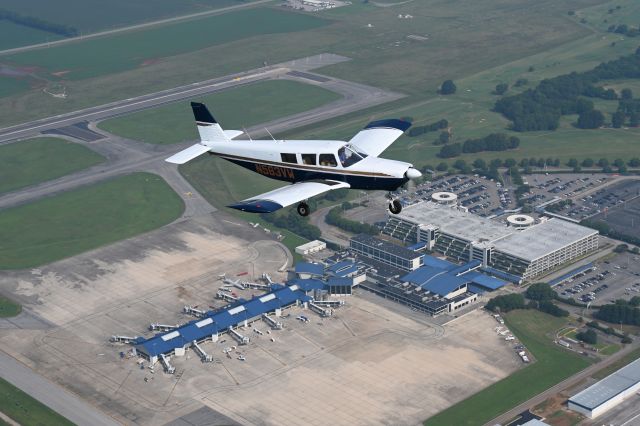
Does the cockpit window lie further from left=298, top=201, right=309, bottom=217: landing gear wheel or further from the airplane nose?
the airplane nose

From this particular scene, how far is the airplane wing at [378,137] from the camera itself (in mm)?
153337

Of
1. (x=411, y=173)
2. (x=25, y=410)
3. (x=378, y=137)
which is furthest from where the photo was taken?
(x=25, y=410)

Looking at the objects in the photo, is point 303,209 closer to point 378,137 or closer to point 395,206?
point 395,206

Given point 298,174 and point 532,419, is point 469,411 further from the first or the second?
point 298,174

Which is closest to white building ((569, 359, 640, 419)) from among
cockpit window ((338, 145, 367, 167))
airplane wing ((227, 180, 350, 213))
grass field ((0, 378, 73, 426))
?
cockpit window ((338, 145, 367, 167))

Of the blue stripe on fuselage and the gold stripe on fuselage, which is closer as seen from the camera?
the blue stripe on fuselage

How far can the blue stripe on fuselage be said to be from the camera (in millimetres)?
137750

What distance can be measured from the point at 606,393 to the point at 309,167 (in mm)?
78058

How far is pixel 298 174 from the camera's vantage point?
5664 inches

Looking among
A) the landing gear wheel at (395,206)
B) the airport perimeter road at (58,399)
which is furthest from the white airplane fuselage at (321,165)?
the airport perimeter road at (58,399)

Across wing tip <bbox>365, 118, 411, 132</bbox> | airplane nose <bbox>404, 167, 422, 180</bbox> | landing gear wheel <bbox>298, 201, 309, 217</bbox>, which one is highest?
airplane nose <bbox>404, 167, 422, 180</bbox>

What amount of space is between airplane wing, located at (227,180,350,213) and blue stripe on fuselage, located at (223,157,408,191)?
2.69 feet

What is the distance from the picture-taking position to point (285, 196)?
443 feet

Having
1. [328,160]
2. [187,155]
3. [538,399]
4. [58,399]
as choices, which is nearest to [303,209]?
[328,160]
